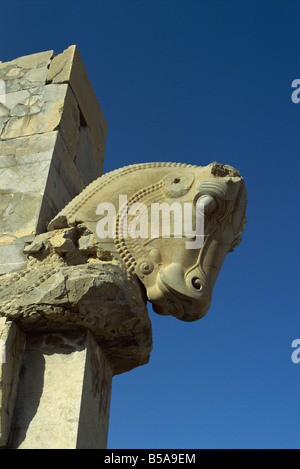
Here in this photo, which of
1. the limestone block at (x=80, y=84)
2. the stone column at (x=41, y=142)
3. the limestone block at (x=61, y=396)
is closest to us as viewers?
the limestone block at (x=61, y=396)

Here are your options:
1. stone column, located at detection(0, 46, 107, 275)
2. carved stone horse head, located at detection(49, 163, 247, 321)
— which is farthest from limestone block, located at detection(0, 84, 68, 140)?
carved stone horse head, located at detection(49, 163, 247, 321)

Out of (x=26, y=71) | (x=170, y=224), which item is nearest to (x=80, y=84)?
(x=26, y=71)

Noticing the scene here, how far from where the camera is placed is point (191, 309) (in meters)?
3.45

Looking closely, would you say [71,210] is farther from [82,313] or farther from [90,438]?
[90,438]

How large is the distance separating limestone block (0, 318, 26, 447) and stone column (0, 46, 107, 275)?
53 cm

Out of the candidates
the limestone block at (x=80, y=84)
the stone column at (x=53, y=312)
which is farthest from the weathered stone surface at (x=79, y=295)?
the limestone block at (x=80, y=84)

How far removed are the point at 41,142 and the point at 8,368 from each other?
1926 millimetres

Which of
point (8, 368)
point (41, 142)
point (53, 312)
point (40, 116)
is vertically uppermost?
point (40, 116)

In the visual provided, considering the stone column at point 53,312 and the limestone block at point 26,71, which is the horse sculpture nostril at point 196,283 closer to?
the stone column at point 53,312

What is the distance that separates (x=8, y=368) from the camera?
3.17 m

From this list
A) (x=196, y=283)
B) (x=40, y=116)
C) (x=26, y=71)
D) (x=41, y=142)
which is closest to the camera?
(x=196, y=283)

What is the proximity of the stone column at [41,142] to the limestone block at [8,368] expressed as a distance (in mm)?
528

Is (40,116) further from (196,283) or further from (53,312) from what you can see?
(196,283)

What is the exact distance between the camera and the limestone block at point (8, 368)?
10.0 feet
